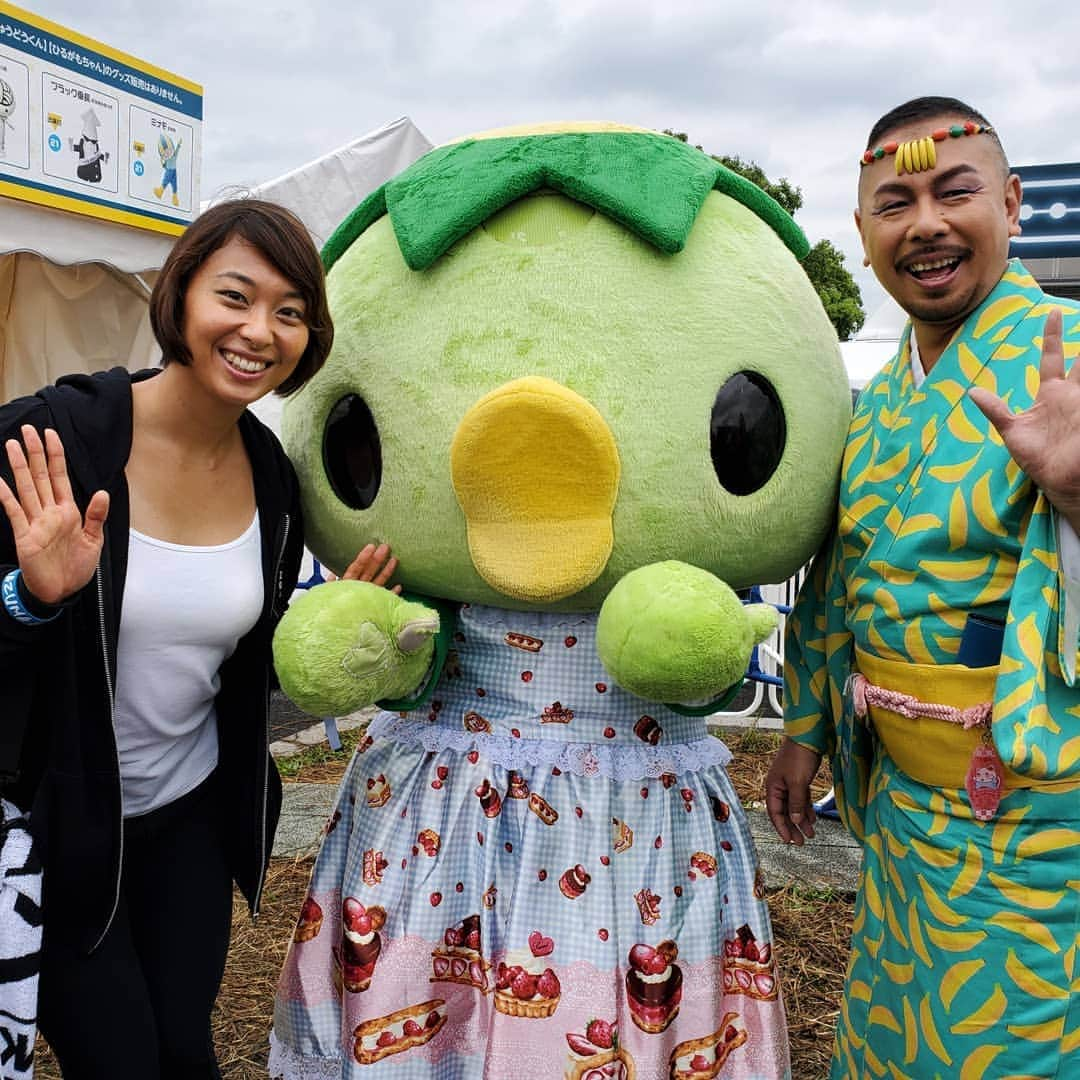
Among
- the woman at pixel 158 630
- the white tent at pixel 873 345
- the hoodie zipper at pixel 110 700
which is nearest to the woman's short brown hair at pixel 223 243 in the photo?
the woman at pixel 158 630

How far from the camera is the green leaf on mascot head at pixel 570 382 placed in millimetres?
1749

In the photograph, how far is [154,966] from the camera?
6.23 ft

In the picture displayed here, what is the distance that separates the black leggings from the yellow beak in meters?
→ 0.78

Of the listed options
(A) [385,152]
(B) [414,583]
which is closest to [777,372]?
(B) [414,583]

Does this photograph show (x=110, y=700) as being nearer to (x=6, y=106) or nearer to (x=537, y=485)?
(x=537, y=485)

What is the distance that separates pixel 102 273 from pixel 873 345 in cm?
593

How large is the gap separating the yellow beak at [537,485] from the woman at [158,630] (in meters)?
0.30

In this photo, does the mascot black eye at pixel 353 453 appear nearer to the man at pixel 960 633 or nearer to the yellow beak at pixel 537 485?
the yellow beak at pixel 537 485

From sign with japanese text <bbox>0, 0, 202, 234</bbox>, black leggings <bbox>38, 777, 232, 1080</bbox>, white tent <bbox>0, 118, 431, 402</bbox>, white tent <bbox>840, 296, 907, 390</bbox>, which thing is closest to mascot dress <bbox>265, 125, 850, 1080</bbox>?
black leggings <bbox>38, 777, 232, 1080</bbox>

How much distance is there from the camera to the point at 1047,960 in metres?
1.59

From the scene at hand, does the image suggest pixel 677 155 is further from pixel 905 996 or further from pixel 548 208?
pixel 905 996

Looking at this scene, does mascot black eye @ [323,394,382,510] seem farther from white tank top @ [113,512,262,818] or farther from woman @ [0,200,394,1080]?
white tank top @ [113,512,262,818]

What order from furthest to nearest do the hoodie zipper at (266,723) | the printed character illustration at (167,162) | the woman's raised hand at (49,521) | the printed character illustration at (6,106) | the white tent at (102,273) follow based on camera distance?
the printed character illustration at (167,162)
the white tent at (102,273)
the printed character illustration at (6,106)
the hoodie zipper at (266,723)
the woman's raised hand at (49,521)

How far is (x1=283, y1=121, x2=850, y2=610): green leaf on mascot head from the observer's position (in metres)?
1.75
